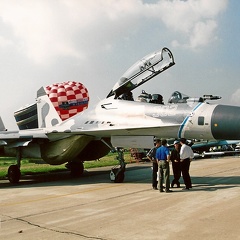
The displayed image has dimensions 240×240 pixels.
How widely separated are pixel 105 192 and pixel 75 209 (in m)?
2.18

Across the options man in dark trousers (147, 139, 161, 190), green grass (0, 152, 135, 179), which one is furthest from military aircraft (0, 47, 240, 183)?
green grass (0, 152, 135, 179)

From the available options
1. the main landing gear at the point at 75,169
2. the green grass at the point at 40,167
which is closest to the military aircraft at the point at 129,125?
the main landing gear at the point at 75,169

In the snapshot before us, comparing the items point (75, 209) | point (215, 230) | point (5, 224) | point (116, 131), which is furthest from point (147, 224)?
point (116, 131)

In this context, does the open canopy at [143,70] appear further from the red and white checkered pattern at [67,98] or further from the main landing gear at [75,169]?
the red and white checkered pattern at [67,98]

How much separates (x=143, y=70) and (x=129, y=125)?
6.74 feet

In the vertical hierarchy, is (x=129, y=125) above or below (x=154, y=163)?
above

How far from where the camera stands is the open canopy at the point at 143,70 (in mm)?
10625

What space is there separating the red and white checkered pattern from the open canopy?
12.2m

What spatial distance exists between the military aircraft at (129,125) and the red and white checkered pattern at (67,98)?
33.9 feet

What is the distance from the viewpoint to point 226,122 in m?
8.16

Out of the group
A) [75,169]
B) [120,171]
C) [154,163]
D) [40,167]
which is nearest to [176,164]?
[154,163]

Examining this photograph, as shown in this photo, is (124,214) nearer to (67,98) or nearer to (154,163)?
(154,163)

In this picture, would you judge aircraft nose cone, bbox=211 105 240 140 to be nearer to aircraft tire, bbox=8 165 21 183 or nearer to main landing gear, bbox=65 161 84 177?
main landing gear, bbox=65 161 84 177

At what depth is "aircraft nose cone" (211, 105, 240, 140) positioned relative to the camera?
8023 millimetres
